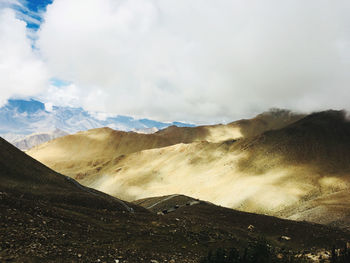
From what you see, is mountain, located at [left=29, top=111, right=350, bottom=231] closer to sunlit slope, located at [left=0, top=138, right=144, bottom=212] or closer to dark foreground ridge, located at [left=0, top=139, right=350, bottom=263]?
dark foreground ridge, located at [left=0, top=139, right=350, bottom=263]

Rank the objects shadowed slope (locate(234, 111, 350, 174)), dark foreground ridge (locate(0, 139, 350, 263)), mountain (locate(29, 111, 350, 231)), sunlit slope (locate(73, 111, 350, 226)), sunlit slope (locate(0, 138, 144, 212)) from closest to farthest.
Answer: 1. dark foreground ridge (locate(0, 139, 350, 263))
2. sunlit slope (locate(0, 138, 144, 212))
3. mountain (locate(29, 111, 350, 231))
4. sunlit slope (locate(73, 111, 350, 226))
5. shadowed slope (locate(234, 111, 350, 174))

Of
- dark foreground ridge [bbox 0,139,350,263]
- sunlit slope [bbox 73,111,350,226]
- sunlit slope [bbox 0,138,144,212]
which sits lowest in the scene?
dark foreground ridge [bbox 0,139,350,263]

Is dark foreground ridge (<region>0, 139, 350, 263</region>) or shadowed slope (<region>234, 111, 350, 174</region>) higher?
shadowed slope (<region>234, 111, 350, 174</region>)

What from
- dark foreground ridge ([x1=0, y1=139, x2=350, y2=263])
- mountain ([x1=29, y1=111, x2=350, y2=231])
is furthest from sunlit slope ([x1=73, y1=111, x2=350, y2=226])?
dark foreground ridge ([x1=0, y1=139, x2=350, y2=263])

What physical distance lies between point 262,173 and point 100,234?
72.4 metres

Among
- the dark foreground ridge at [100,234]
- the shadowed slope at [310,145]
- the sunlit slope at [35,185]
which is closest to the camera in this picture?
the dark foreground ridge at [100,234]

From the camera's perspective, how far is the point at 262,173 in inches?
3140

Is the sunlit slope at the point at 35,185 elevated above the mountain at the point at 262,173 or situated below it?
below

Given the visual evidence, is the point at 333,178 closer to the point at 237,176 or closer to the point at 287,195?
the point at 287,195

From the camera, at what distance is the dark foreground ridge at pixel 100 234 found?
11195 millimetres

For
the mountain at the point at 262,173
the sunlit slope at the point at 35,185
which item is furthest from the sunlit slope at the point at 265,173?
the sunlit slope at the point at 35,185

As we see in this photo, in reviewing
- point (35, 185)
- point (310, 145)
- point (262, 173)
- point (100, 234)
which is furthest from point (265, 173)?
point (100, 234)

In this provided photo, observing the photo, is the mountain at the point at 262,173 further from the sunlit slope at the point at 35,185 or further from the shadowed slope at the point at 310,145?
the sunlit slope at the point at 35,185

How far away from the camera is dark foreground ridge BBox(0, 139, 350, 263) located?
11195mm
